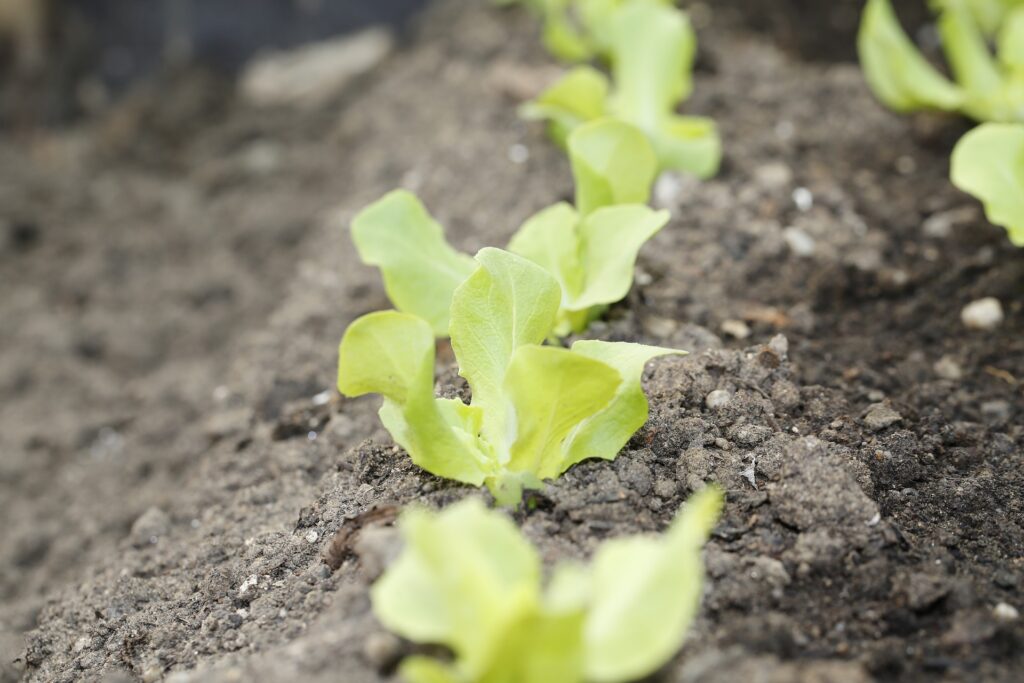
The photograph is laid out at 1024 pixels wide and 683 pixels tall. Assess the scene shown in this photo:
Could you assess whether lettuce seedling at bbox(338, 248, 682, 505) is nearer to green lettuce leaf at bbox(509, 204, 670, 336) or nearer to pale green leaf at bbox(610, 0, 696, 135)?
green lettuce leaf at bbox(509, 204, 670, 336)

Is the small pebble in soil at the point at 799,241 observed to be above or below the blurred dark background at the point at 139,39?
below

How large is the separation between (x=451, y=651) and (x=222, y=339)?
1.55m

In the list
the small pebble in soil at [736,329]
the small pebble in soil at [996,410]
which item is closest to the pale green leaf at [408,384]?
the small pebble in soil at [736,329]

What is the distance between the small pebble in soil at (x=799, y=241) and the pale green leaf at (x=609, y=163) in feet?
1.39

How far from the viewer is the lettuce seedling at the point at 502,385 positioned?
1013 mm

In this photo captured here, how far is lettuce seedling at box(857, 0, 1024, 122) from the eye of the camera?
72.6 inches

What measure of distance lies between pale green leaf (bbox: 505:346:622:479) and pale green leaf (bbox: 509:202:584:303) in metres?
0.31

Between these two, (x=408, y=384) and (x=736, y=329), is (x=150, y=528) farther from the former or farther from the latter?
(x=736, y=329)

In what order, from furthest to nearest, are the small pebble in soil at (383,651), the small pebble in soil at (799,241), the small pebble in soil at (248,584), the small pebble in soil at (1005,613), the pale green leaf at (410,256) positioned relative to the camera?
1. the small pebble in soil at (799,241)
2. the pale green leaf at (410,256)
3. the small pebble in soil at (248,584)
4. the small pebble in soil at (1005,613)
5. the small pebble in soil at (383,651)

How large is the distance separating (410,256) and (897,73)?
111 cm

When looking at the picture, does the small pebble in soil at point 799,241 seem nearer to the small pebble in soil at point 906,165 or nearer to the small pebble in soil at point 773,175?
the small pebble in soil at point 773,175

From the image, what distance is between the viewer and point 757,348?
141 cm

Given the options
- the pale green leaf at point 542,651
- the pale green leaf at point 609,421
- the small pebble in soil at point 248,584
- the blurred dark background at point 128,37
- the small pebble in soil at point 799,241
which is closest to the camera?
the pale green leaf at point 542,651

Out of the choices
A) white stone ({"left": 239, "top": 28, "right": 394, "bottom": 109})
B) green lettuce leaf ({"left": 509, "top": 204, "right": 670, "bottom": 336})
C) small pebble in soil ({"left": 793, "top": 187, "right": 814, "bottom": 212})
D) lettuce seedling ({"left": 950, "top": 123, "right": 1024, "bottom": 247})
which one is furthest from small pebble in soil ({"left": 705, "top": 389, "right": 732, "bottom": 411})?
white stone ({"left": 239, "top": 28, "right": 394, "bottom": 109})
